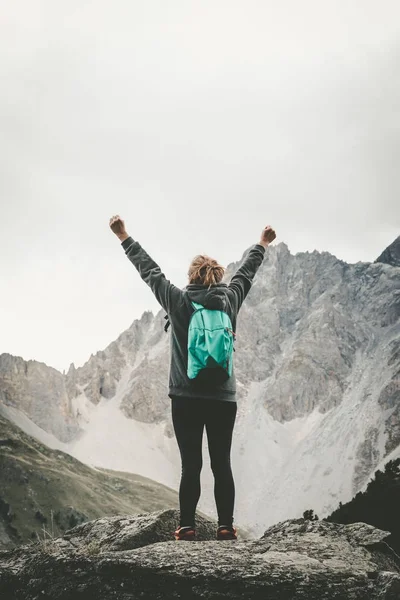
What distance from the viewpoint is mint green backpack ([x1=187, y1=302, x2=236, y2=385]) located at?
6359mm

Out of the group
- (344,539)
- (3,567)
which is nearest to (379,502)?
(344,539)

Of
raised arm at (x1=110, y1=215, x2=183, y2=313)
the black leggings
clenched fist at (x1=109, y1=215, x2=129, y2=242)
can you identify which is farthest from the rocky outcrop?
clenched fist at (x1=109, y1=215, x2=129, y2=242)

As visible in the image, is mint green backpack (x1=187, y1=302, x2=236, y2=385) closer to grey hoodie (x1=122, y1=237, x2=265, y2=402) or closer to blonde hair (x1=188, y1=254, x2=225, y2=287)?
grey hoodie (x1=122, y1=237, x2=265, y2=402)

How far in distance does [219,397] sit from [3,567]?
3.08 m

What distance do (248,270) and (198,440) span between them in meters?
2.63

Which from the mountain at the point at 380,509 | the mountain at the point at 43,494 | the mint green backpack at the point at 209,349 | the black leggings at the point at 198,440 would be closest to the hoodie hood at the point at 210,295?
the mint green backpack at the point at 209,349

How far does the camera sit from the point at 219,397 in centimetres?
658

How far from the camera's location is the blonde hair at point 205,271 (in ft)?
22.9

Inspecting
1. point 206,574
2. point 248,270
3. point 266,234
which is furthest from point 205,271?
point 206,574

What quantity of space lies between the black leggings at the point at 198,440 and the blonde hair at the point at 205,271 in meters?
1.55

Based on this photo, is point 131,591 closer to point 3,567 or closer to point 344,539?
point 3,567

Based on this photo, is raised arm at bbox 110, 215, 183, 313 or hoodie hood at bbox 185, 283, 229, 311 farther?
raised arm at bbox 110, 215, 183, 313

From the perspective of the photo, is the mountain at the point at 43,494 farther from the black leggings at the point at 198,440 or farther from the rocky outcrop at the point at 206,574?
the rocky outcrop at the point at 206,574

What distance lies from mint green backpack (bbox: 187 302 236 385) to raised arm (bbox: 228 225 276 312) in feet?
2.85
